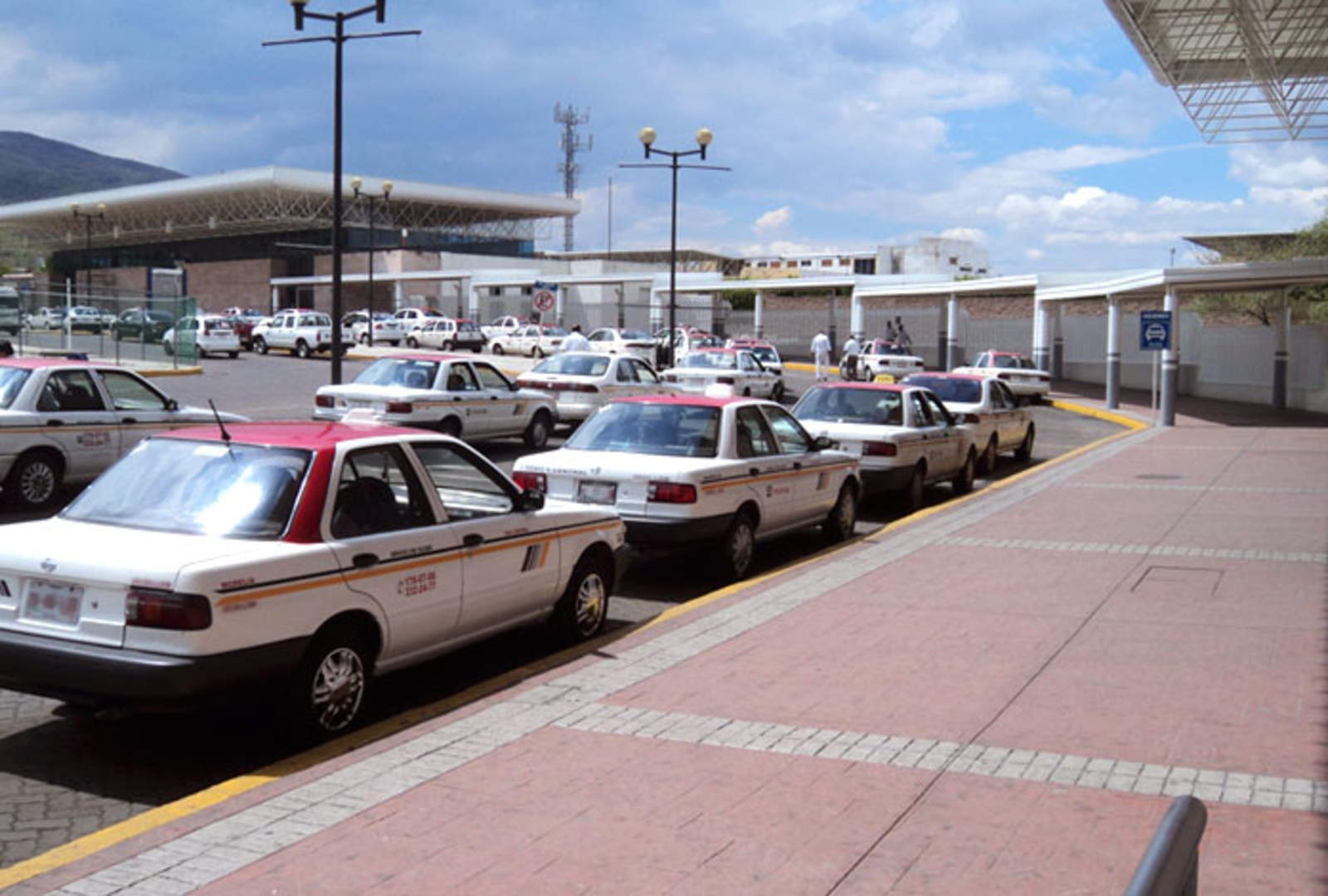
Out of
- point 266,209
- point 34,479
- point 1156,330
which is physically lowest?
point 34,479

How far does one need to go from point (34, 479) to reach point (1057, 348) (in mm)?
41899

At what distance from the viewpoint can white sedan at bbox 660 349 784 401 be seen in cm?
2928

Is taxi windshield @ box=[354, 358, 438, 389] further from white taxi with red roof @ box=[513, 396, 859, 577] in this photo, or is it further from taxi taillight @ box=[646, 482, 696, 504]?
taxi taillight @ box=[646, 482, 696, 504]

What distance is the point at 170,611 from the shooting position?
550cm

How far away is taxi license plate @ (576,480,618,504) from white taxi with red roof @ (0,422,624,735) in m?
2.32

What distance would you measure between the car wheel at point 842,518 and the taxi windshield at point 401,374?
26.2 feet

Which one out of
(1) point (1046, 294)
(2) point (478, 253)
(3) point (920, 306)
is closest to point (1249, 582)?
(1) point (1046, 294)

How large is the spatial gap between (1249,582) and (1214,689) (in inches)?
140

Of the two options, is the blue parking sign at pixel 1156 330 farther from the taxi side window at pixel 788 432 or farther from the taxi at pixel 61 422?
the taxi at pixel 61 422

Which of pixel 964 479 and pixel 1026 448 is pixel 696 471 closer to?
pixel 964 479

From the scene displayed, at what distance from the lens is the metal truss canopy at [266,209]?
299 ft

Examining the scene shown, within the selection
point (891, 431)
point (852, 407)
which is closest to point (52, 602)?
point (891, 431)

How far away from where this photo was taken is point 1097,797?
5137 mm

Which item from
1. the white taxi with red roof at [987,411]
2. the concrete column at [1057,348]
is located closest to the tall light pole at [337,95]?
the white taxi with red roof at [987,411]
